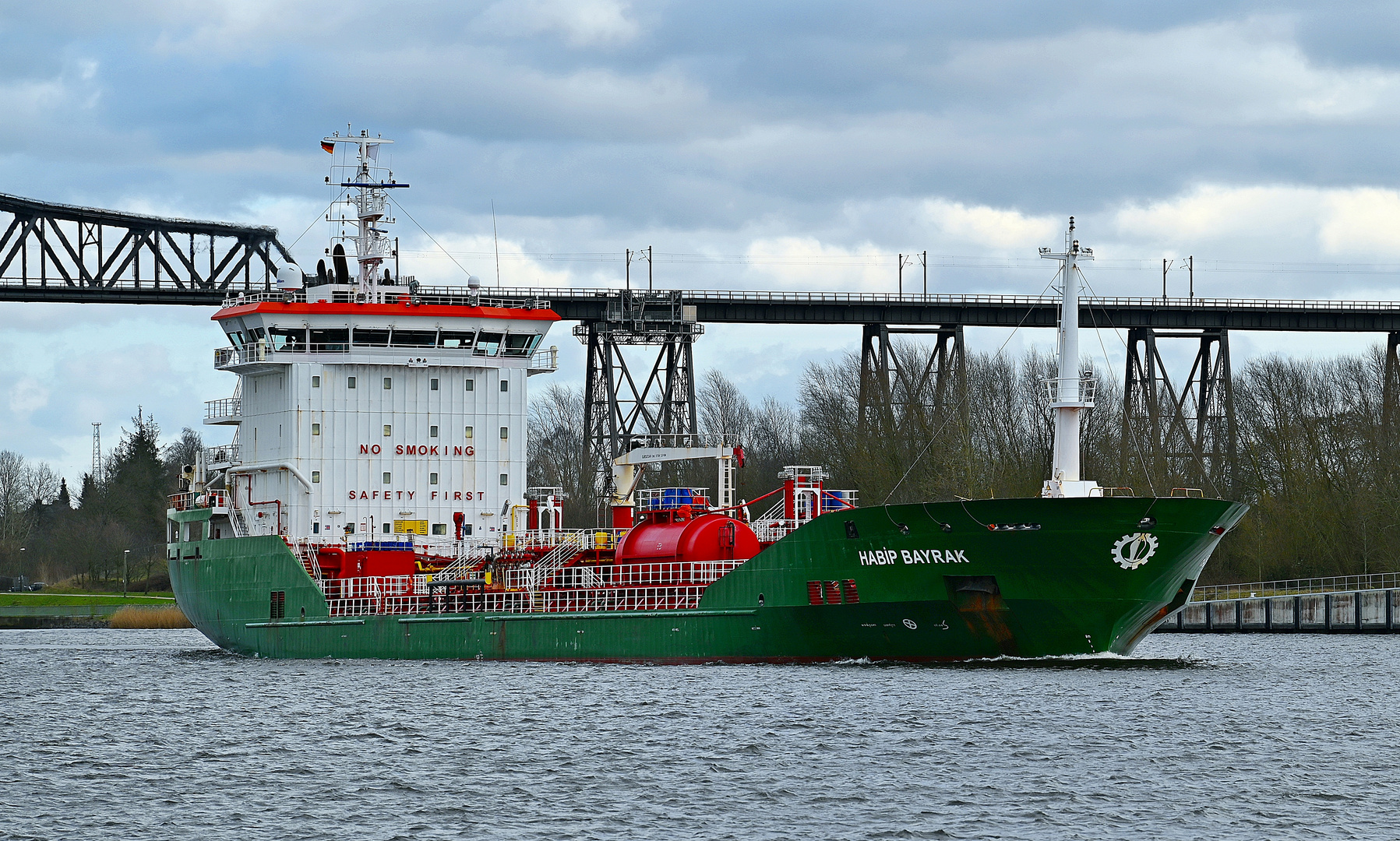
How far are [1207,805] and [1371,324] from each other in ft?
205

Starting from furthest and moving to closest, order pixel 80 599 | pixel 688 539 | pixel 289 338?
pixel 80 599 → pixel 289 338 → pixel 688 539

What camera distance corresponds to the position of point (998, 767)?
25.9 metres

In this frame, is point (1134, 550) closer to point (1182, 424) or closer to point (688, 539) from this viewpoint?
point (688, 539)

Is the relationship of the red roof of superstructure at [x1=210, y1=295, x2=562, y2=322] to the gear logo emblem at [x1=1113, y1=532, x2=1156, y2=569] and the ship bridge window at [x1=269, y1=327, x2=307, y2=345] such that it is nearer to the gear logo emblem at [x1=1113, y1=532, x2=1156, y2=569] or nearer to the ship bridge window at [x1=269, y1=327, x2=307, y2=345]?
the ship bridge window at [x1=269, y1=327, x2=307, y2=345]

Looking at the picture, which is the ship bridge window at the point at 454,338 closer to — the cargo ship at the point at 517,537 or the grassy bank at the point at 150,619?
the cargo ship at the point at 517,537

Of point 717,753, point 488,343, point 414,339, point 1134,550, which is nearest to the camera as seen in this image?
point 717,753

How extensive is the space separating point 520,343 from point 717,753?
74.4 feet

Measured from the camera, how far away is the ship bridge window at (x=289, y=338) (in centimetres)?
4722

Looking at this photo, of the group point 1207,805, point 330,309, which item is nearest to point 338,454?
point 330,309

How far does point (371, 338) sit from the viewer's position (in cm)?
4734

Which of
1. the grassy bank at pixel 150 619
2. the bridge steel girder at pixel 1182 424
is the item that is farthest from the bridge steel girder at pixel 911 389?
the grassy bank at pixel 150 619

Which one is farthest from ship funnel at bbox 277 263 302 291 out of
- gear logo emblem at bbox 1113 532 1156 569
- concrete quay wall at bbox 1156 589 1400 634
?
concrete quay wall at bbox 1156 589 1400 634

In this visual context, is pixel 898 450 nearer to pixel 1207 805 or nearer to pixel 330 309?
pixel 330 309

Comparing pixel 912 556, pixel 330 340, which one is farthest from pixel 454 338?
pixel 912 556
